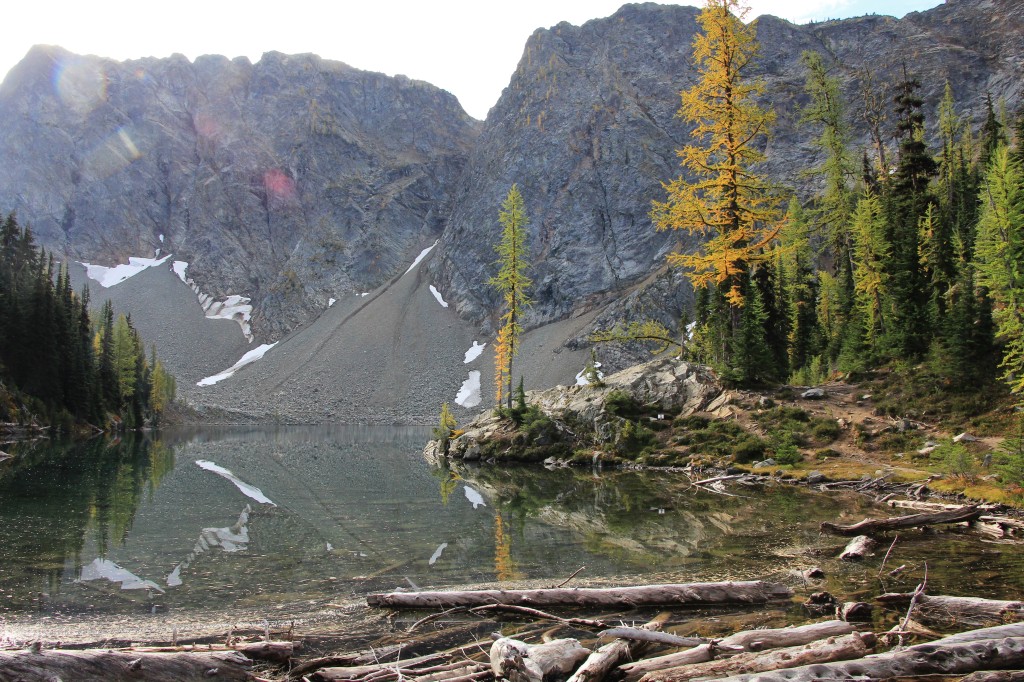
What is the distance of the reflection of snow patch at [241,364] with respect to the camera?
13312 cm

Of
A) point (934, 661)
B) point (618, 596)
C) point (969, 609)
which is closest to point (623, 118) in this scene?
point (618, 596)

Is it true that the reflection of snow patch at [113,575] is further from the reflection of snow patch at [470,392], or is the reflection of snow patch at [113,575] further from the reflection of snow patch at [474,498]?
the reflection of snow patch at [470,392]

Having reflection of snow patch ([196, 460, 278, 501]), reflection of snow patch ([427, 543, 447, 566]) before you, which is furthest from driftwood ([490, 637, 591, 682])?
reflection of snow patch ([196, 460, 278, 501])

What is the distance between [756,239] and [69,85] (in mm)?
247446

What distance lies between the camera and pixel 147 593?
1084cm

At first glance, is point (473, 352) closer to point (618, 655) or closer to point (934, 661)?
point (618, 655)

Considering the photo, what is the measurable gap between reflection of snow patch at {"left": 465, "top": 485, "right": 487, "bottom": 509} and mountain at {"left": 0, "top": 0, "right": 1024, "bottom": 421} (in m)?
81.9

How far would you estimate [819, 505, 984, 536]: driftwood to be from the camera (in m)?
14.9

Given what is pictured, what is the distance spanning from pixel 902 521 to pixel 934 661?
35.7 feet

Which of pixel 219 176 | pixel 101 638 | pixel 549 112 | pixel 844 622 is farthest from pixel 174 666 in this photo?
pixel 219 176

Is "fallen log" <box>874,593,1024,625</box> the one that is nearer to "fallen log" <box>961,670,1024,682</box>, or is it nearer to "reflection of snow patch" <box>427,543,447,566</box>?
"fallen log" <box>961,670,1024,682</box>

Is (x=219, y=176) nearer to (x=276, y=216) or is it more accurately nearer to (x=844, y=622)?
(x=276, y=216)

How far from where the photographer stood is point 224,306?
554 ft

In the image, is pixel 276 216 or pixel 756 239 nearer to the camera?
pixel 756 239
